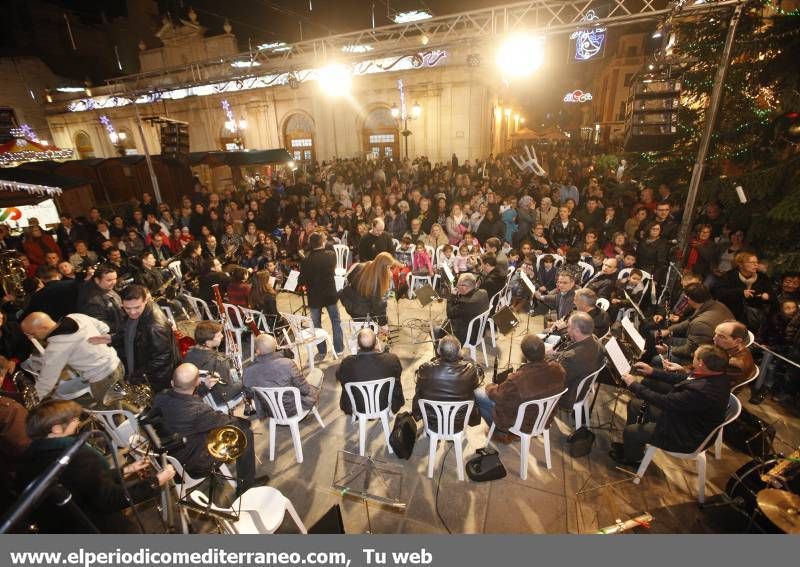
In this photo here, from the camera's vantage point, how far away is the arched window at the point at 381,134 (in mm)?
18656

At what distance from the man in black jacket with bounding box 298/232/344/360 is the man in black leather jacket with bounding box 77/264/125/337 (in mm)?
2339

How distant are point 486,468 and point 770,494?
6.34 feet

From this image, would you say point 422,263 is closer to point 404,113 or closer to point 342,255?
point 342,255

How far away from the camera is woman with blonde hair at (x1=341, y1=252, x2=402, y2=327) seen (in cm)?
483

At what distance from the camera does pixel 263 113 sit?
20609 mm

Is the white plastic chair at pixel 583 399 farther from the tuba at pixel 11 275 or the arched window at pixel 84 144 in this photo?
the arched window at pixel 84 144

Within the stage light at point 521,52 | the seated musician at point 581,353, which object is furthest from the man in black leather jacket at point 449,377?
the stage light at point 521,52

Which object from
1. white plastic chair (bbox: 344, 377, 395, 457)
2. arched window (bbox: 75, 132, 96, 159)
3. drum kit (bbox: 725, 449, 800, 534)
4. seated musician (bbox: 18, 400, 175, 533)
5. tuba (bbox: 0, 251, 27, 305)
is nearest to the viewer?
seated musician (bbox: 18, 400, 175, 533)

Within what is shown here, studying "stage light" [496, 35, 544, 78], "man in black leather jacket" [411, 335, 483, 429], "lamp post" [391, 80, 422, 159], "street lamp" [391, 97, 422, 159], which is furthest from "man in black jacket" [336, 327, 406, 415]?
"street lamp" [391, 97, 422, 159]

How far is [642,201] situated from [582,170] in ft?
31.2

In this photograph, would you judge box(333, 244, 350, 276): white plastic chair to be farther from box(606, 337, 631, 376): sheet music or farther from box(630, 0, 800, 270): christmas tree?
box(630, 0, 800, 270): christmas tree

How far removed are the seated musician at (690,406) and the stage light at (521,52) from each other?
6.51 meters

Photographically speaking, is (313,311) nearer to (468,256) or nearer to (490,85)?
(468,256)

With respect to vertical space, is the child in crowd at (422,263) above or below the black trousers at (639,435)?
above
